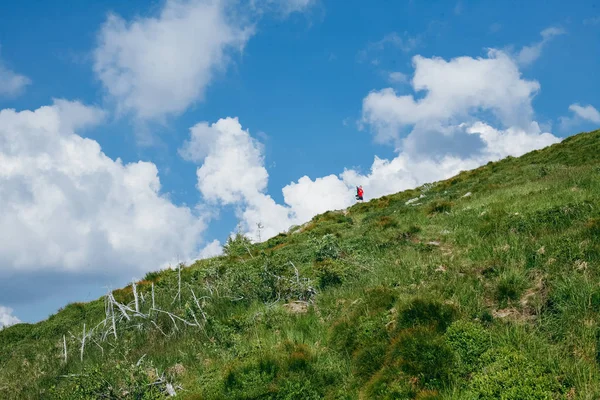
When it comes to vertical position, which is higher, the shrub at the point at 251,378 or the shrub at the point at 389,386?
the shrub at the point at 251,378

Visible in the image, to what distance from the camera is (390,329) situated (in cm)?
722

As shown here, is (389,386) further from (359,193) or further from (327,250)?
(359,193)

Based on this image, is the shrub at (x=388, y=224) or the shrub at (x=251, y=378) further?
the shrub at (x=388, y=224)

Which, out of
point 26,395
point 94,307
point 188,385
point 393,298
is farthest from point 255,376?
point 94,307

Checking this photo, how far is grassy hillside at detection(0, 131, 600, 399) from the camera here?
232 inches

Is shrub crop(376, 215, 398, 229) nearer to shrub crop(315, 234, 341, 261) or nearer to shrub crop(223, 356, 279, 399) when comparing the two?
shrub crop(315, 234, 341, 261)

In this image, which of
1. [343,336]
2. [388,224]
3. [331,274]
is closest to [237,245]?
[388,224]

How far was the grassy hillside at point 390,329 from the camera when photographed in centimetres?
589

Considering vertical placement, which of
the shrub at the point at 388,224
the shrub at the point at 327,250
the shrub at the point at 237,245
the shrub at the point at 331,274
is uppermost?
the shrub at the point at 237,245

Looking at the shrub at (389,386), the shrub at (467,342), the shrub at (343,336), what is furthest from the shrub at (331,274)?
the shrub at (389,386)

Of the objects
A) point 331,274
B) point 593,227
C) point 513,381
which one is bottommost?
point 513,381

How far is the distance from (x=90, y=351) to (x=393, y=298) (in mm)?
7155

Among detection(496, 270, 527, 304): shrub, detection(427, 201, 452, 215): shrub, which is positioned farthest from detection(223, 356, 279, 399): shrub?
detection(427, 201, 452, 215): shrub

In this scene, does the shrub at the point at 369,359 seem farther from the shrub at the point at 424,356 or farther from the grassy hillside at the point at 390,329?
the shrub at the point at 424,356
